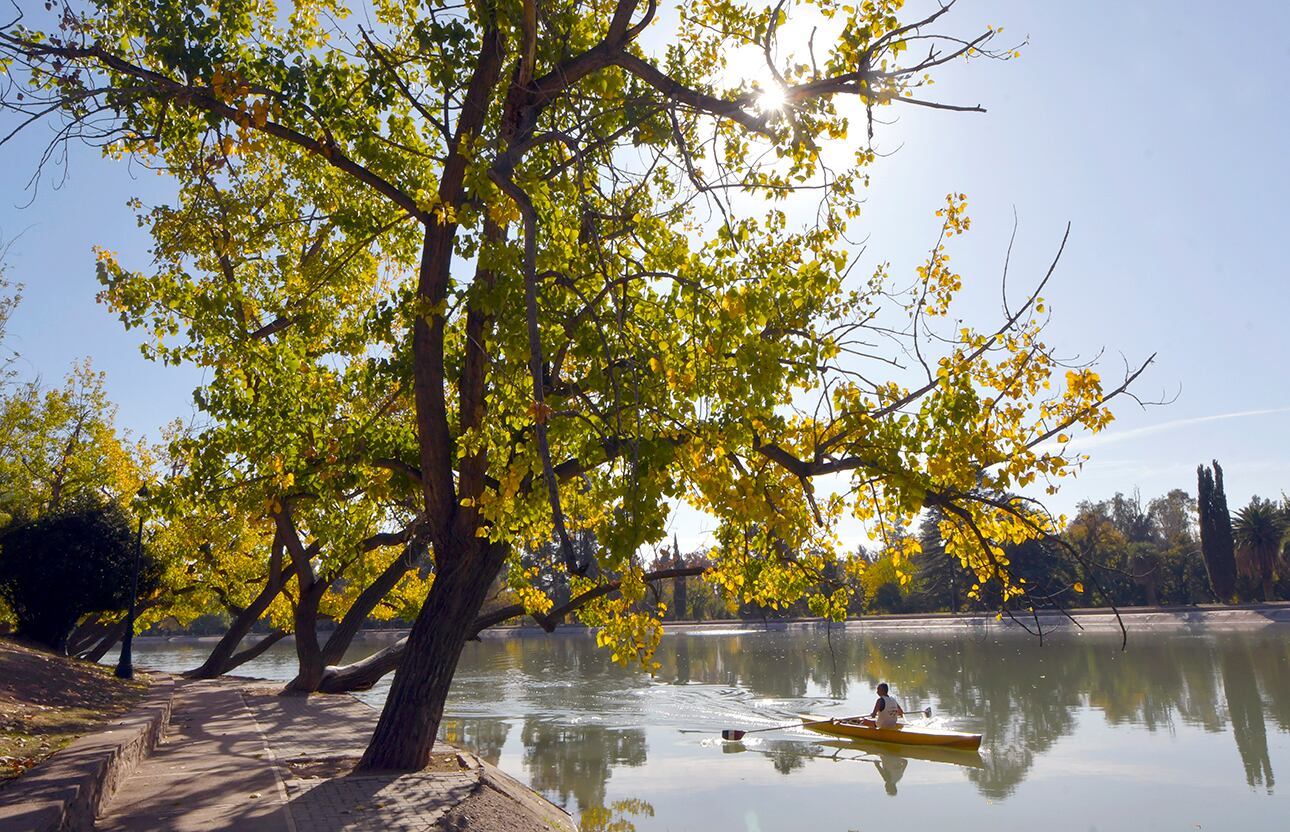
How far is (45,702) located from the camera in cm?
1174

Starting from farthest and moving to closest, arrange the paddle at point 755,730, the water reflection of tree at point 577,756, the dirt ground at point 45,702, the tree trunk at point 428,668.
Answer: the paddle at point 755,730 → the water reflection of tree at point 577,756 → the tree trunk at point 428,668 → the dirt ground at point 45,702

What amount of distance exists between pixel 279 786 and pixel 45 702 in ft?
17.6

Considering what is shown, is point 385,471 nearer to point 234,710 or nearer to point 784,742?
point 234,710

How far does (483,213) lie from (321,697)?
43.4ft

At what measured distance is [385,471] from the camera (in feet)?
35.9

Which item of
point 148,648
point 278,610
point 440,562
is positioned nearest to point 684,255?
point 440,562

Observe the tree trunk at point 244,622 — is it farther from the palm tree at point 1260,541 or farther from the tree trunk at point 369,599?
the palm tree at point 1260,541

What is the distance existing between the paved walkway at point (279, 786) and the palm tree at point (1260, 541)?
52.9m

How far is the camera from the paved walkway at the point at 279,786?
23.5 feet

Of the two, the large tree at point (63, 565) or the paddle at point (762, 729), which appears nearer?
the paddle at point (762, 729)

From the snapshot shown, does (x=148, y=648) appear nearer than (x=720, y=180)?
No

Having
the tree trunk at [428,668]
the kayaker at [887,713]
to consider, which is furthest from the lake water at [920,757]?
the tree trunk at [428,668]

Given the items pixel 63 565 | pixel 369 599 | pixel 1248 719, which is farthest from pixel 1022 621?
pixel 63 565

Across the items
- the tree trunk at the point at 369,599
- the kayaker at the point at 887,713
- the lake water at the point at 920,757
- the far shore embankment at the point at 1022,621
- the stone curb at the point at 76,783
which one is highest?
the tree trunk at the point at 369,599
